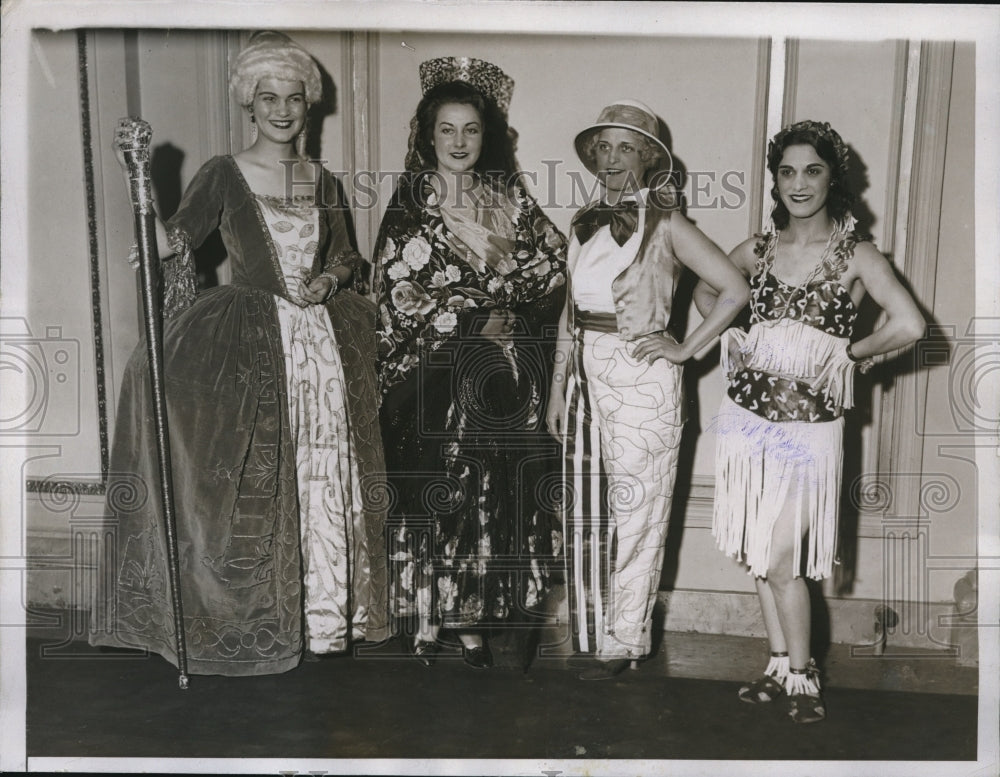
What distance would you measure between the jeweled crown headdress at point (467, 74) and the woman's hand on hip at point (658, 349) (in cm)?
90

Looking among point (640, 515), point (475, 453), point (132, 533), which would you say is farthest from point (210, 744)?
point (640, 515)

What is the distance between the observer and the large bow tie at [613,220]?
3072 mm

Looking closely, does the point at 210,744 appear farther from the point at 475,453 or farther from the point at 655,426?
the point at 655,426

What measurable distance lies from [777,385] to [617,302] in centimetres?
55

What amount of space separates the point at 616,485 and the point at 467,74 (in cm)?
138

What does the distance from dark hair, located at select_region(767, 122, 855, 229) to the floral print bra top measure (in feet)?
0.26

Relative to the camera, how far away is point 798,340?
2.97 metres

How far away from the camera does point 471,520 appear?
10.2 feet

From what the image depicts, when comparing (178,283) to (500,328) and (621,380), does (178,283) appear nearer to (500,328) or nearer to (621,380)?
(500,328)

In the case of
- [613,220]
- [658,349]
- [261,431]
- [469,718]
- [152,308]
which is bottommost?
[469,718]

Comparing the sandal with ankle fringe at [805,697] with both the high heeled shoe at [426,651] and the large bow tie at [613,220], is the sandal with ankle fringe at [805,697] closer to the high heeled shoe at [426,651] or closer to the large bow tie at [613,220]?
the high heeled shoe at [426,651]

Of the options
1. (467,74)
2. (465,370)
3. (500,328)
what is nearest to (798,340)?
(500,328)

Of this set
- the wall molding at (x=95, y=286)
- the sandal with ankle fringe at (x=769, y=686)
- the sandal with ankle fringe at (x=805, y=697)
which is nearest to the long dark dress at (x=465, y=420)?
the sandal with ankle fringe at (x=769, y=686)

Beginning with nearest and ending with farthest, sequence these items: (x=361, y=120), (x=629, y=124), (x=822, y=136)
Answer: (x=822, y=136) → (x=629, y=124) → (x=361, y=120)
